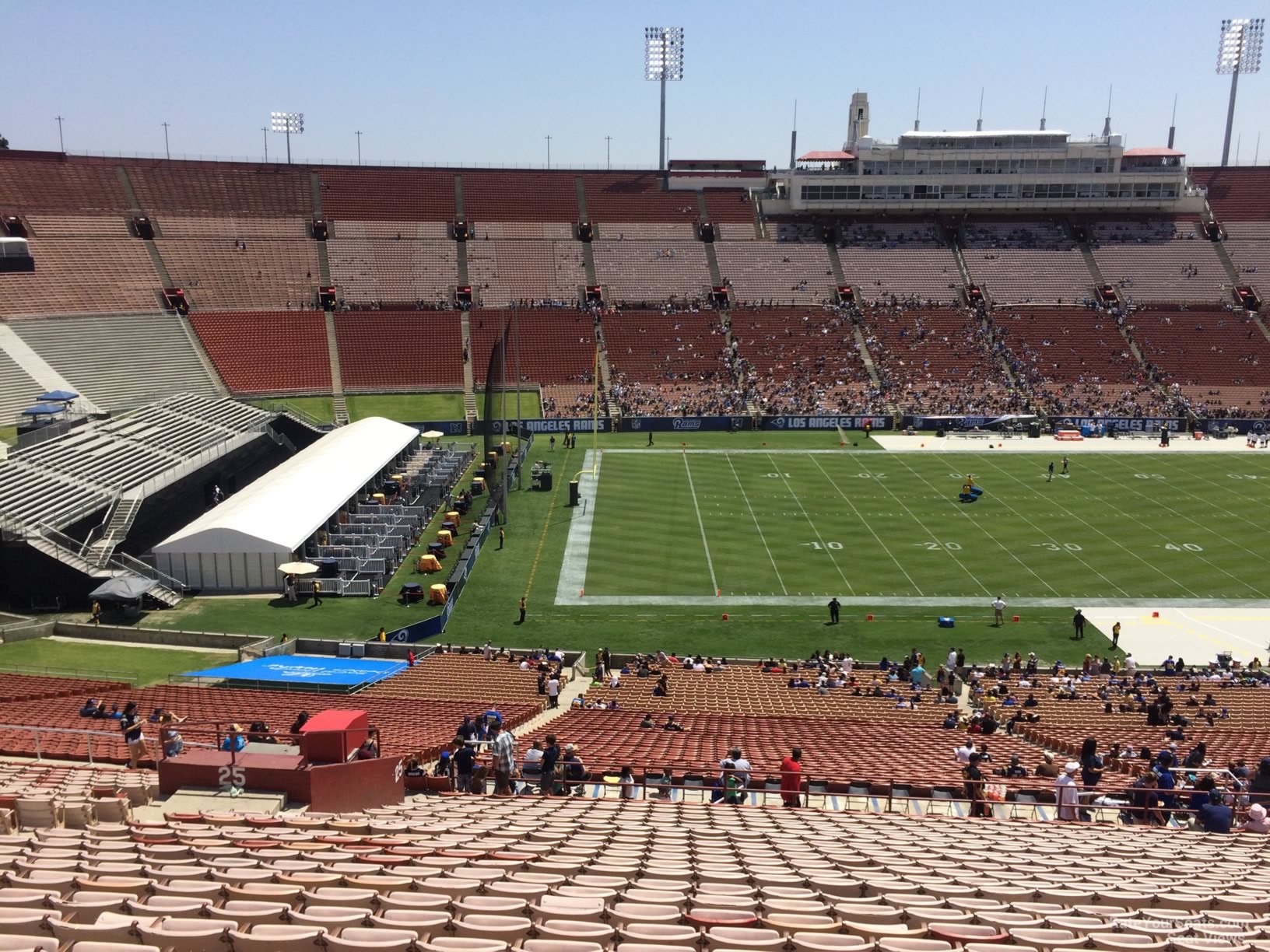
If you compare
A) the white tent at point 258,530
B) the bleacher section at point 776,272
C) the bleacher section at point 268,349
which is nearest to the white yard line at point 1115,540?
the white tent at point 258,530

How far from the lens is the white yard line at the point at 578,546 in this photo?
142 ft

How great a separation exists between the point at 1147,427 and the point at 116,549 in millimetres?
63848

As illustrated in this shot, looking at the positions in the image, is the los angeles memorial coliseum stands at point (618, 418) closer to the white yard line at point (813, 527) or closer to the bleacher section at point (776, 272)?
the bleacher section at point (776, 272)

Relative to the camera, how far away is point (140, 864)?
9273 mm

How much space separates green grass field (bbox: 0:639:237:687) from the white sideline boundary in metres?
13.1

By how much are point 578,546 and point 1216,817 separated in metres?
34.1

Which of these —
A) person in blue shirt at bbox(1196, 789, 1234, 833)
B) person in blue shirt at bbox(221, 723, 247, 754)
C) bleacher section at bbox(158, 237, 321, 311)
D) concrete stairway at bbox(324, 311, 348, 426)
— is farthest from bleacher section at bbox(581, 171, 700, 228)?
person in blue shirt at bbox(1196, 789, 1234, 833)

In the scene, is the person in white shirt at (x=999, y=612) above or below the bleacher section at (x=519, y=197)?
below

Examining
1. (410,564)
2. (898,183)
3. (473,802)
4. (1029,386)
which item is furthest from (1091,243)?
(473,802)

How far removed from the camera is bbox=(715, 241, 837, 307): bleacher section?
9250cm

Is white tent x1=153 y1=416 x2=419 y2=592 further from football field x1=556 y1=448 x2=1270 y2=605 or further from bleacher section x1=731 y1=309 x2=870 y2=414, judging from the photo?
bleacher section x1=731 y1=309 x2=870 y2=414

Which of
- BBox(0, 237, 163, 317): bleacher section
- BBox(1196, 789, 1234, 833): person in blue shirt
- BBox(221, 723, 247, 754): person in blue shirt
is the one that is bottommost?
BBox(1196, 789, 1234, 833): person in blue shirt

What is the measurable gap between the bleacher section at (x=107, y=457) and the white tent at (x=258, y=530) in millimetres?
3351

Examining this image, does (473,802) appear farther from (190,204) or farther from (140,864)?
(190,204)
